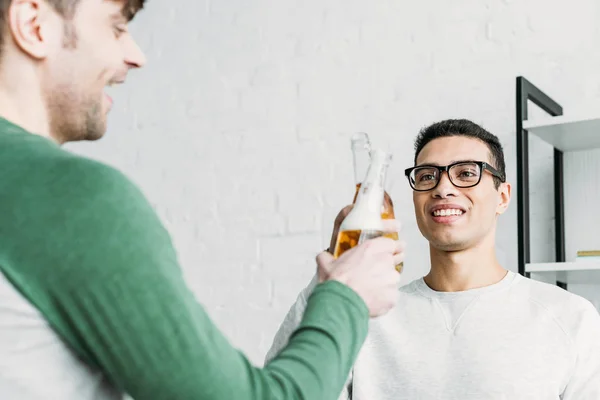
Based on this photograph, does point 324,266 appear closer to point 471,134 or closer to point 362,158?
point 362,158

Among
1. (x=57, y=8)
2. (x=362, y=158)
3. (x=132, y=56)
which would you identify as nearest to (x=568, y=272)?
(x=362, y=158)

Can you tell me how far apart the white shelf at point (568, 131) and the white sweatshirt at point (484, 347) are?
0.40 meters

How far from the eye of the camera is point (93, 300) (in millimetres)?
649

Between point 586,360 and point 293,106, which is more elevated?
point 293,106

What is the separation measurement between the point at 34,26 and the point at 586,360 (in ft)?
5.12

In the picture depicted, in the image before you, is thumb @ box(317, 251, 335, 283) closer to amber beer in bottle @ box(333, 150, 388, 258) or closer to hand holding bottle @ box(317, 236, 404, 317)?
hand holding bottle @ box(317, 236, 404, 317)

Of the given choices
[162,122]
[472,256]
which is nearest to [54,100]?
[472,256]

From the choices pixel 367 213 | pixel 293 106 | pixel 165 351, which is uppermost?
pixel 293 106

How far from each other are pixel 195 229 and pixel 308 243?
1.62 ft

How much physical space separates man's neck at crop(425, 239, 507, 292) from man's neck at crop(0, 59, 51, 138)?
4.76 ft

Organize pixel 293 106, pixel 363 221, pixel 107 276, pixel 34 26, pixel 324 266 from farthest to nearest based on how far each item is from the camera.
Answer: pixel 293 106 → pixel 363 221 → pixel 324 266 → pixel 34 26 → pixel 107 276

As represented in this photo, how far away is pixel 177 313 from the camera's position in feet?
2.20

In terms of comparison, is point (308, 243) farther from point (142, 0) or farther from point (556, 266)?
point (142, 0)

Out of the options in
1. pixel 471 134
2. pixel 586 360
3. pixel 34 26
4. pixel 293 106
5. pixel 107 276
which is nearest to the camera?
pixel 107 276
